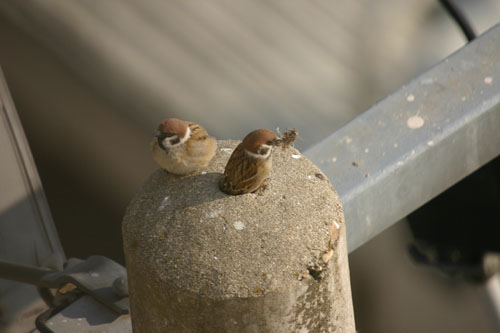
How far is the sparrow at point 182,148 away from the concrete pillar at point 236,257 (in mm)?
37

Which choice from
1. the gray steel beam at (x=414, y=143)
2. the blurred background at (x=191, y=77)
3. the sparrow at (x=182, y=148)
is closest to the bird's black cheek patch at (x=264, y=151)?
the sparrow at (x=182, y=148)

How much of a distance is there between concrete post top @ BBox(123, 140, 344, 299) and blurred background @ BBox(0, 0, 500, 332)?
7.93 feet

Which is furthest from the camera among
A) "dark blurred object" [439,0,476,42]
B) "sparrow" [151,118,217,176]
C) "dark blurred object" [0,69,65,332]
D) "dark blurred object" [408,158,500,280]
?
"dark blurred object" [439,0,476,42]

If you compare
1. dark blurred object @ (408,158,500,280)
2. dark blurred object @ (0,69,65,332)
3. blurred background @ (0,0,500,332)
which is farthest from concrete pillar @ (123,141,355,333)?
dark blurred object @ (408,158,500,280)

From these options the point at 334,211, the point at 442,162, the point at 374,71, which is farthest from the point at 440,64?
the point at 374,71

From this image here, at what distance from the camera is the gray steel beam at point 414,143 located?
2008 mm

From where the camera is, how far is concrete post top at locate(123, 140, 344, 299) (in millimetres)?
1315

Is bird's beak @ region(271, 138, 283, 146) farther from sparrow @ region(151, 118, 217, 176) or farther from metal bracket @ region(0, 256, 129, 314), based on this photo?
A: metal bracket @ region(0, 256, 129, 314)

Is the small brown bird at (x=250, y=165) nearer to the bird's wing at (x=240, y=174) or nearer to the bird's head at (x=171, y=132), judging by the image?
the bird's wing at (x=240, y=174)

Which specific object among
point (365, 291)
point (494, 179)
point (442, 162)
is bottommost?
point (365, 291)

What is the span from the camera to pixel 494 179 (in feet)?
15.1

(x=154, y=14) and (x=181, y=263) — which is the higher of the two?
(x=154, y=14)

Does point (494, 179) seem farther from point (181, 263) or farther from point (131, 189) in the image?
point (181, 263)

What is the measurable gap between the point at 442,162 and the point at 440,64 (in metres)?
0.41
